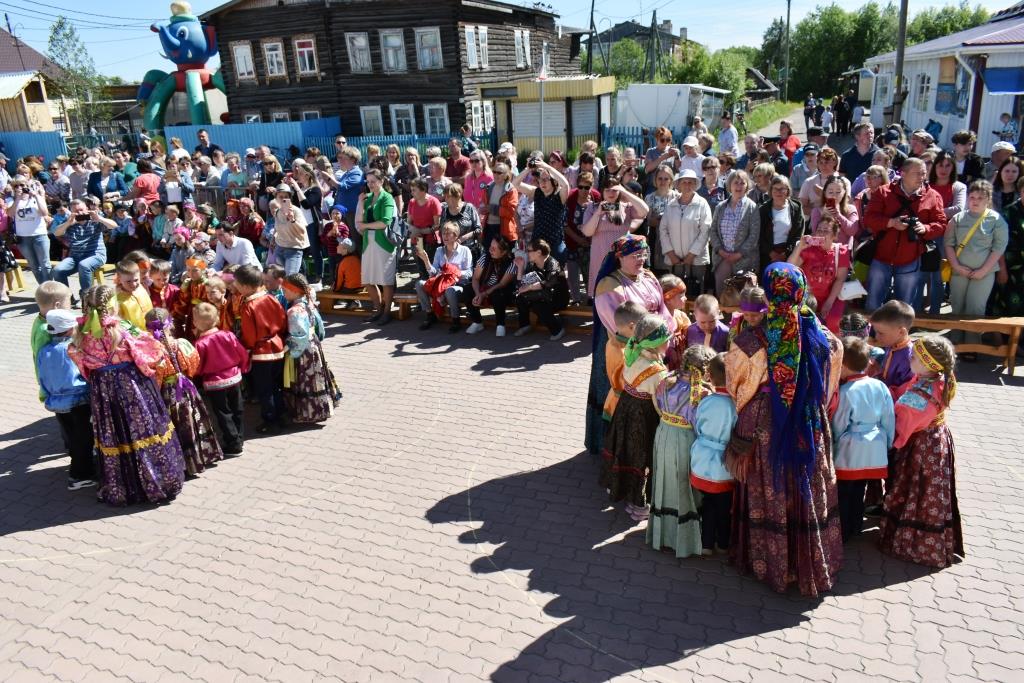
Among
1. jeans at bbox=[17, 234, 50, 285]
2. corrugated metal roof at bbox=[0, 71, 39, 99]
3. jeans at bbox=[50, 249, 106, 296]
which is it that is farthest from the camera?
corrugated metal roof at bbox=[0, 71, 39, 99]

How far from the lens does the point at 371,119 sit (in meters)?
26.3

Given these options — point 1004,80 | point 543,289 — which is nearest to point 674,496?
point 543,289

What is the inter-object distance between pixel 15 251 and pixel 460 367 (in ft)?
35.4

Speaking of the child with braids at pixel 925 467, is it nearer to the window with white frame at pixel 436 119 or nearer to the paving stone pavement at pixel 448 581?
the paving stone pavement at pixel 448 581

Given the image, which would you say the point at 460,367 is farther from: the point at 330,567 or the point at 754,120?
the point at 754,120

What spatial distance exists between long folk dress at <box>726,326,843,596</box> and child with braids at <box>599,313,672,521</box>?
0.62 meters

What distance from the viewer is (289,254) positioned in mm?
9602

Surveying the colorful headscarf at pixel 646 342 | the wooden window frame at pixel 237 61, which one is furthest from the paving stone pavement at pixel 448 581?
the wooden window frame at pixel 237 61

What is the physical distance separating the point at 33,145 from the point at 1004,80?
2999cm

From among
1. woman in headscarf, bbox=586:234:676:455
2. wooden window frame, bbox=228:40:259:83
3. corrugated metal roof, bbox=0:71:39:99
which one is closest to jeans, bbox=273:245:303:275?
woman in headscarf, bbox=586:234:676:455

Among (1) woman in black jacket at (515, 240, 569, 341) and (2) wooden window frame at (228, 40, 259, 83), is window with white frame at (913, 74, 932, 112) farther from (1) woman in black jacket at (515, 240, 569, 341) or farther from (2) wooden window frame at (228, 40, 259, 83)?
(2) wooden window frame at (228, 40, 259, 83)

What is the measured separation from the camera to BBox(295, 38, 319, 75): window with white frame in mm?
25906

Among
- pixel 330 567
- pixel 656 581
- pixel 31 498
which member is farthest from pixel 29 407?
pixel 656 581

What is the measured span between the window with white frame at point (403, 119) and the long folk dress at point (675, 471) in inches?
908
